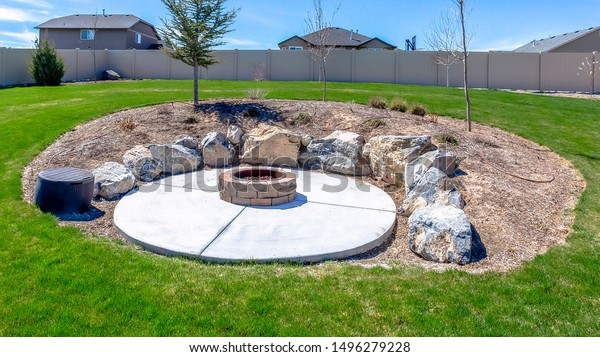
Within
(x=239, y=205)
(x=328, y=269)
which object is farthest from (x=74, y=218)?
(x=328, y=269)

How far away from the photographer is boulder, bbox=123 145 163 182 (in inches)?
280

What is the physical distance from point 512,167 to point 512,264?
3.39 meters

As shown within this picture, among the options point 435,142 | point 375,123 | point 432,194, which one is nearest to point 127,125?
point 375,123

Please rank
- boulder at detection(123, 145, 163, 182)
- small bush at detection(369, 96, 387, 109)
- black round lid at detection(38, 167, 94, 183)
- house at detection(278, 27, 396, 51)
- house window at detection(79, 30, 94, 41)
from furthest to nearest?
house at detection(278, 27, 396, 51) → house window at detection(79, 30, 94, 41) → small bush at detection(369, 96, 387, 109) → boulder at detection(123, 145, 163, 182) → black round lid at detection(38, 167, 94, 183)

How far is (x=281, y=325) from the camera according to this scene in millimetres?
3049

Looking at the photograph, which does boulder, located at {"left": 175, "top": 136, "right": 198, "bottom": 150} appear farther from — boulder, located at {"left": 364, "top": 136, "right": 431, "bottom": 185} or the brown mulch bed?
boulder, located at {"left": 364, "top": 136, "right": 431, "bottom": 185}

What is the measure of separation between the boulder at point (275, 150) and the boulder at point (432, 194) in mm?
2798

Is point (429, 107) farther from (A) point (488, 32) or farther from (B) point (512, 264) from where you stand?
(B) point (512, 264)

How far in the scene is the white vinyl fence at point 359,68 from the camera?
75.7 feet

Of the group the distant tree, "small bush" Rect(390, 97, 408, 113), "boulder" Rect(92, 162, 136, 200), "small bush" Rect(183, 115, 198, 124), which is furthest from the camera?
the distant tree

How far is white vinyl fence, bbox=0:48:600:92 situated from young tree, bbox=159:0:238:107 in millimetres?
12712

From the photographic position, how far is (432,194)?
5.73 metres

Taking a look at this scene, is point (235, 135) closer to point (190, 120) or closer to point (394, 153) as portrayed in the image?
point (190, 120)

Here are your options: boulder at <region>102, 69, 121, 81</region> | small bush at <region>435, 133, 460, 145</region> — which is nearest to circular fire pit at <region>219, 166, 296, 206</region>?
small bush at <region>435, 133, 460, 145</region>
